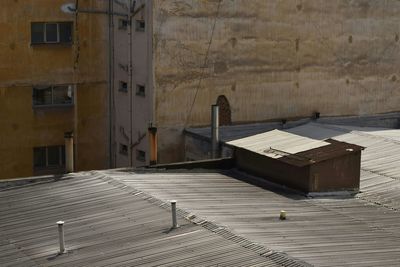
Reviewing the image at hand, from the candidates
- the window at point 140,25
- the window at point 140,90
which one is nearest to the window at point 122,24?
the window at point 140,25

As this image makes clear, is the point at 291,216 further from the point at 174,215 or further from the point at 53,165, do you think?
the point at 53,165

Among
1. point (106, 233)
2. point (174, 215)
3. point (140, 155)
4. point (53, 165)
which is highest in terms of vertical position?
point (174, 215)

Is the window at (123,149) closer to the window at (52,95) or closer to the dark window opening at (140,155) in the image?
the dark window opening at (140,155)

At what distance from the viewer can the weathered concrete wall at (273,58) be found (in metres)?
44.4

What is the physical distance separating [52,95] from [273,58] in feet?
35.4

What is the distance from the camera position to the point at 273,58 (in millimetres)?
46781

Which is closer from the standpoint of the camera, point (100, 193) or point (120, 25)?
point (100, 193)

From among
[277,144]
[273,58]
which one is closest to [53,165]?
[273,58]

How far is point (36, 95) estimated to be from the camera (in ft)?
153

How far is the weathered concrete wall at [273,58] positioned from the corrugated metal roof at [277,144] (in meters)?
8.20

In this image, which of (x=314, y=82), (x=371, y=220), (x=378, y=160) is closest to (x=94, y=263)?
(x=371, y=220)

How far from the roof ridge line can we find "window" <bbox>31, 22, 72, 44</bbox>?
1506 centimetres

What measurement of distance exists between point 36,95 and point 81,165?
4.13 metres

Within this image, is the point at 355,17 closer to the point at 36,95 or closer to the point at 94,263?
the point at 36,95
